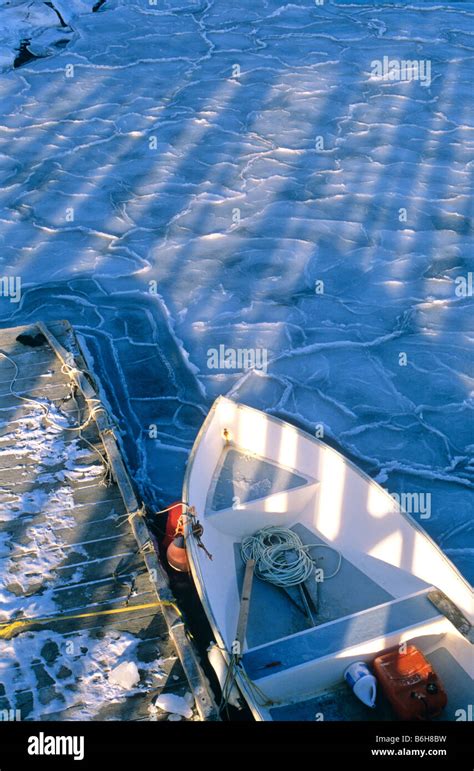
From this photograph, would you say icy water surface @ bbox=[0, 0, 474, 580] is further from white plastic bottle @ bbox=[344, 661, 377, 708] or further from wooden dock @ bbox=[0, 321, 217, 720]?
white plastic bottle @ bbox=[344, 661, 377, 708]

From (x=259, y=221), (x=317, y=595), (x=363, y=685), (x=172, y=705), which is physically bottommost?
(x=317, y=595)

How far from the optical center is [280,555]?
4.80 meters

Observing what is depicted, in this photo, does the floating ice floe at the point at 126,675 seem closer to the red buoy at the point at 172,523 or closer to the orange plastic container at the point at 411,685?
the red buoy at the point at 172,523

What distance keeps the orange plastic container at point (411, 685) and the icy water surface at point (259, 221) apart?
1252mm

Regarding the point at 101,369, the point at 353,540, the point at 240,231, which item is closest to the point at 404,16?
the point at 240,231

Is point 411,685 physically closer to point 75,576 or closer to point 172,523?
point 172,523

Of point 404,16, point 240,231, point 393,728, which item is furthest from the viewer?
point 404,16

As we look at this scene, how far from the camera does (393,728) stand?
3.98 meters

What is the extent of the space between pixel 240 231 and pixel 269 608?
502cm

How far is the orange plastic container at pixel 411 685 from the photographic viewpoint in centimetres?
393

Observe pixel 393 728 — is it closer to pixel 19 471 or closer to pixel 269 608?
pixel 269 608

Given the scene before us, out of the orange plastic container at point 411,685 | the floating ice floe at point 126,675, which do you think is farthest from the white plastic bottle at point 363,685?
the floating ice floe at point 126,675

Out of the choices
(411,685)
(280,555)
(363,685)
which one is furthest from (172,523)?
(411,685)

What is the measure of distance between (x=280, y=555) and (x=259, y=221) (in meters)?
4.91
